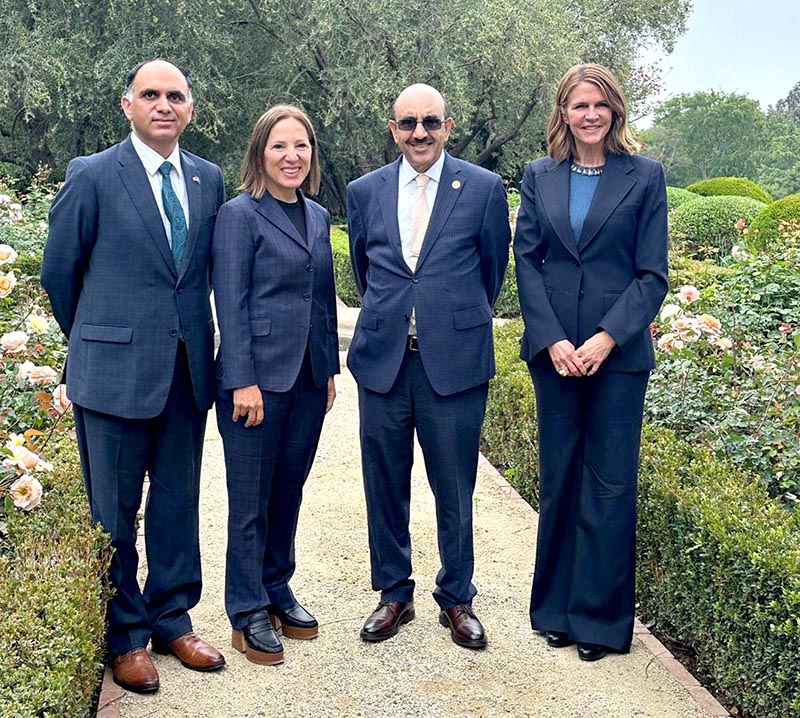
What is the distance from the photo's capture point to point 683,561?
360cm

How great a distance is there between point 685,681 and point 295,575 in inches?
68.7

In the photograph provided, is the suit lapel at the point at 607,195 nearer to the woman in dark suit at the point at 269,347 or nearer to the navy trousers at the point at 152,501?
the woman in dark suit at the point at 269,347

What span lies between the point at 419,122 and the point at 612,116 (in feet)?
2.19

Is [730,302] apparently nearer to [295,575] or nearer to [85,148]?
[295,575]

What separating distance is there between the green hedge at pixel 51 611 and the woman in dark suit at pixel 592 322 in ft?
5.35

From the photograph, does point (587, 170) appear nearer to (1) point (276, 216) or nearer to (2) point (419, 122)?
(2) point (419, 122)

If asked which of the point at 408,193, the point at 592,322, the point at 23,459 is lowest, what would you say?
the point at 23,459

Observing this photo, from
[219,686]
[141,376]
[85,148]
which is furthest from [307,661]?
[85,148]

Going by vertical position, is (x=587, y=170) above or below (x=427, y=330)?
above

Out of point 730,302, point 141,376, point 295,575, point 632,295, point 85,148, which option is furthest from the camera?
point 85,148

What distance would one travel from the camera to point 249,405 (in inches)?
131

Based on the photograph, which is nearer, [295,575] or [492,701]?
[492,701]

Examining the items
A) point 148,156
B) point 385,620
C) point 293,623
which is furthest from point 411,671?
point 148,156

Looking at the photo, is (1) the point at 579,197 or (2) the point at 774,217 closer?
(1) the point at 579,197
